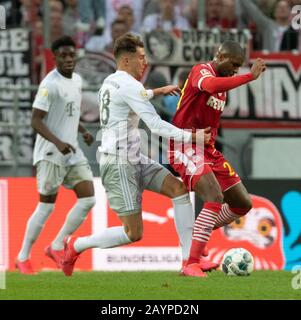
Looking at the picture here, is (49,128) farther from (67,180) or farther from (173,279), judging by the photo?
(173,279)

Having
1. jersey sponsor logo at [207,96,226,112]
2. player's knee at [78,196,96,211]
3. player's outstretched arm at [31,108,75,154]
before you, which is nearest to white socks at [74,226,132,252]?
jersey sponsor logo at [207,96,226,112]

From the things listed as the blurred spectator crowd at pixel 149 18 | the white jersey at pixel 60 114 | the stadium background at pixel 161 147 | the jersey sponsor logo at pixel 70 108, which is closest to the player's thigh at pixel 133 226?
the white jersey at pixel 60 114

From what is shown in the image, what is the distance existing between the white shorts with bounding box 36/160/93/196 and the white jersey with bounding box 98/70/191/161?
111 inches

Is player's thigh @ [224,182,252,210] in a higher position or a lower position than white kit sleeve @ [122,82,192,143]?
lower

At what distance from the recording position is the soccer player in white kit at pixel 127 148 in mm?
11727

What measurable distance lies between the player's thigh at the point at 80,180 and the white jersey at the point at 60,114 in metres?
0.08

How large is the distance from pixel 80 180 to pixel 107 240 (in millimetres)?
2745

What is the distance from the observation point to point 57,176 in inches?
580

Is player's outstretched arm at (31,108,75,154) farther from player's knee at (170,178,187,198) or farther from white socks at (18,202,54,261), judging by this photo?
player's knee at (170,178,187,198)

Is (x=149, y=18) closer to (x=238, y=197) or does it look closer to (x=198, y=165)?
(x=238, y=197)

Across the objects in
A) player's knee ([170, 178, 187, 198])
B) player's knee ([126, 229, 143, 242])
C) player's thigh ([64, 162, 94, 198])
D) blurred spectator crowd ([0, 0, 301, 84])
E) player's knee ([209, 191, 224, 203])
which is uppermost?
blurred spectator crowd ([0, 0, 301, 84])

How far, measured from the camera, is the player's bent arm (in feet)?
37.7
